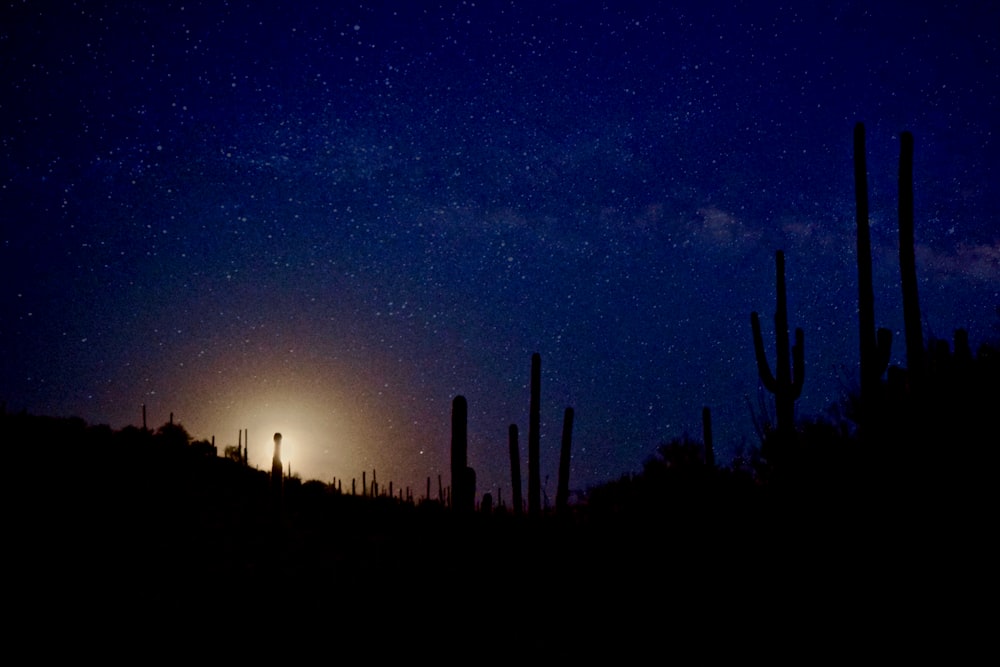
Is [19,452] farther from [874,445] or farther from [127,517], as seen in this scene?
[874,445]

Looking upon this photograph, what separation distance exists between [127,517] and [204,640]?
11748 millimetres

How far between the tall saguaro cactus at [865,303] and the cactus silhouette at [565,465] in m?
7.97

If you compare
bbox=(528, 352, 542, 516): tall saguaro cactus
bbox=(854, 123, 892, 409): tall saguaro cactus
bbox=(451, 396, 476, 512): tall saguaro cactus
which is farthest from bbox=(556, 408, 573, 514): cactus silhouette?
bbox=(854, 123, 892, 409): tall saguaro cactus

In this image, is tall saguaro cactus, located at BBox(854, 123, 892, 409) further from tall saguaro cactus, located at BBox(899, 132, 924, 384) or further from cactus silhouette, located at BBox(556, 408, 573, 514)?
cactus silhouette, located at BBox(556, 408, 573, 514)

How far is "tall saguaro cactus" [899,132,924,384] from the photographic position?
8016 millimetres

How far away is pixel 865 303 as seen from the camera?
28.0ft

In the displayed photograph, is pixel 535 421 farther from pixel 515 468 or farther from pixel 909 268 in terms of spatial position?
pixel 909 268

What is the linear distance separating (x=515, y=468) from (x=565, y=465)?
1.79 m

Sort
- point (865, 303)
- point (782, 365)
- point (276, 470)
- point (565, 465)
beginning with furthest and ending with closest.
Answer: point (276, 470) → point (565, 465) → point (782, 365) → point (865, 303)

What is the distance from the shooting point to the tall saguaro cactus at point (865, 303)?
26.4 ft

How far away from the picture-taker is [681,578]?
732 cm

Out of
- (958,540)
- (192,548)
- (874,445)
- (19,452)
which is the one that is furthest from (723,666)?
(19,452)

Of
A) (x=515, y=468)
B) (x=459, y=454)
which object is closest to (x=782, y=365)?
→ (x=459, y=454)

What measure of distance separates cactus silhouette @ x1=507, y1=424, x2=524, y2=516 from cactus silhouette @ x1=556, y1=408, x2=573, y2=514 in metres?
1.07
